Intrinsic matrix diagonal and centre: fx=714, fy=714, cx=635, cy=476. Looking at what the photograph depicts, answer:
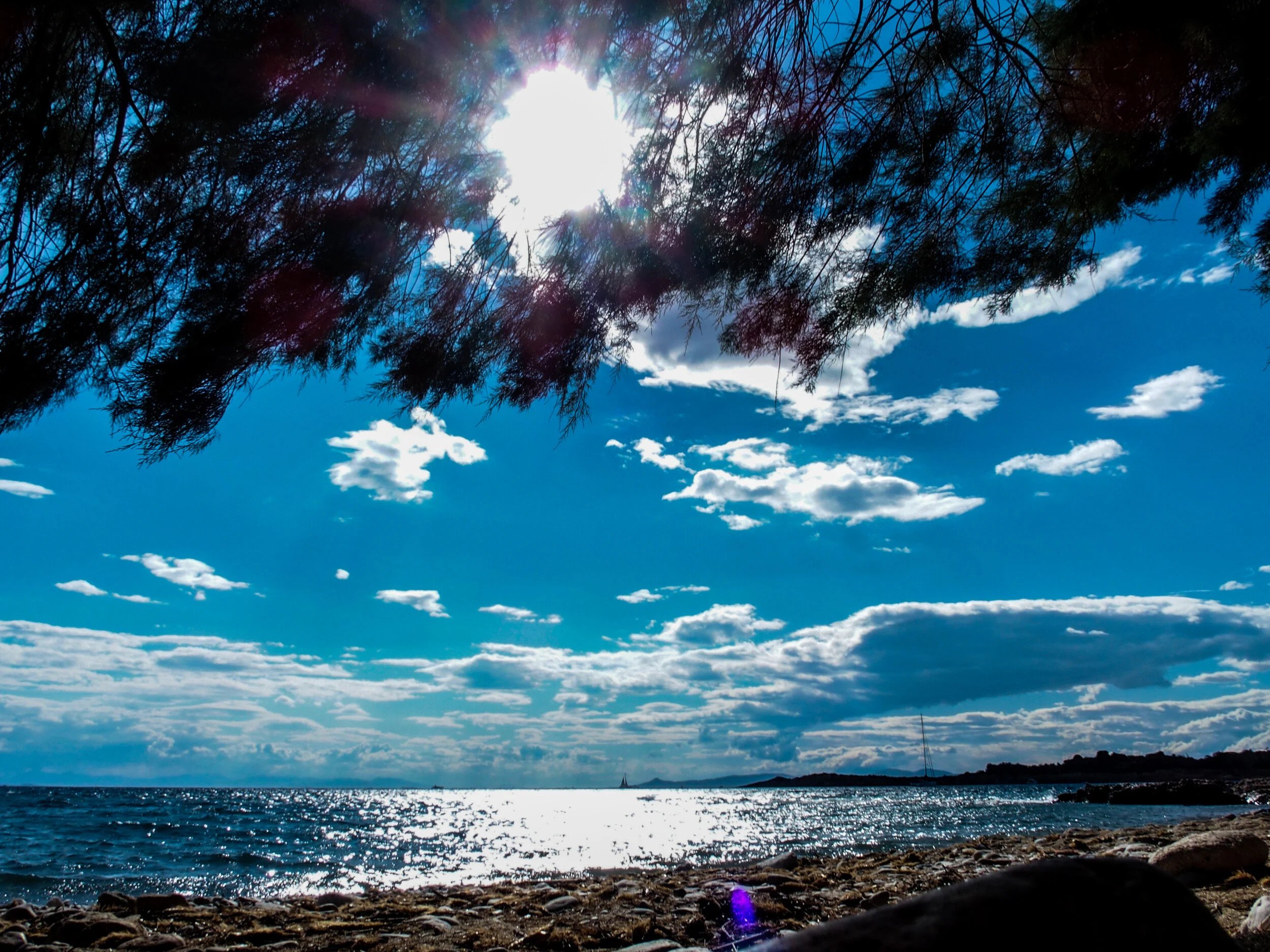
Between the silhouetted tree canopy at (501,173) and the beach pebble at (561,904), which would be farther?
the beach pebble at (561,904)

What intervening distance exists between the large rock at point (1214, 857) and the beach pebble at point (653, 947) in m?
3.61

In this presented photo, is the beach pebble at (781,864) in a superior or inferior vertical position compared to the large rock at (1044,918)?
inferior

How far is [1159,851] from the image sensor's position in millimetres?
5199

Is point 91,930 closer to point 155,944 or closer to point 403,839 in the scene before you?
point 155,944

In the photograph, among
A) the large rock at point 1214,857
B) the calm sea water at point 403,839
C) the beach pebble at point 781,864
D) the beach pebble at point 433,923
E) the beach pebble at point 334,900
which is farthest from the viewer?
the calm sea water at point 403,839

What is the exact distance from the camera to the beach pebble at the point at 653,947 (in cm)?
353

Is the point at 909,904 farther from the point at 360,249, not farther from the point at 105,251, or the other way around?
the point at 105,251

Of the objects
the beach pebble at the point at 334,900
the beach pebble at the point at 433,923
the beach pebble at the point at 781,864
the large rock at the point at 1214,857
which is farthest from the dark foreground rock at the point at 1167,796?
the beach pebble at the point at 433,923

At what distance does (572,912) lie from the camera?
17.0 feet

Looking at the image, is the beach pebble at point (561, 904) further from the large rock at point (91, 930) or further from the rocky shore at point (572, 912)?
the large rock at point (91, 930)

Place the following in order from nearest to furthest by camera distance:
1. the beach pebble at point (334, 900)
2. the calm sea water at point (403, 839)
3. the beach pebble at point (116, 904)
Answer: the beach pebble at point (116, 904) < the beach pebble at point (334, 900) < the calm sea water at point (403, 839)

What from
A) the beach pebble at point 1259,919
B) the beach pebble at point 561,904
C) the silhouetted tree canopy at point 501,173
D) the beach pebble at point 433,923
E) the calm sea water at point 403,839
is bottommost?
the calm sea water at point 403,839

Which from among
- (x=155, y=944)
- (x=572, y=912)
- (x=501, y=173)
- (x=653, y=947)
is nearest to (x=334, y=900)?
(x=155, y=944)

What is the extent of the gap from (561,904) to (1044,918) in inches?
200
